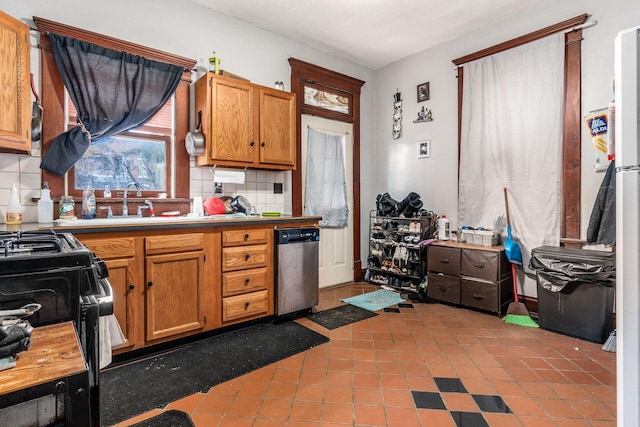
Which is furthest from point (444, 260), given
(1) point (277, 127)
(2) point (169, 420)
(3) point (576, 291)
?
(2) point (169, 420)

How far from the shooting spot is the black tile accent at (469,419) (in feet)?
5.50

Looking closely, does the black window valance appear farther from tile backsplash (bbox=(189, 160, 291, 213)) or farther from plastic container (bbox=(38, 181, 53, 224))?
tile backsplash (bbox=(189, 160, 291, 213))

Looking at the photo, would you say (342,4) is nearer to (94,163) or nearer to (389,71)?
(389,71)

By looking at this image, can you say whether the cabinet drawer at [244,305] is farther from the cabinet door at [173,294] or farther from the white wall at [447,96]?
the white wall at [447,96]

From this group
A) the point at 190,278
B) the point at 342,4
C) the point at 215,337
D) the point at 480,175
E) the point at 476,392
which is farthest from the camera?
the point at 480,175

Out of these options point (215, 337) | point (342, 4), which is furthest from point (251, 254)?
point (342, 4)

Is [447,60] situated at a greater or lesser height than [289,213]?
greater

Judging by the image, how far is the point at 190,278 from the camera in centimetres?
253

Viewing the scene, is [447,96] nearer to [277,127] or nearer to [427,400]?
[277,127]

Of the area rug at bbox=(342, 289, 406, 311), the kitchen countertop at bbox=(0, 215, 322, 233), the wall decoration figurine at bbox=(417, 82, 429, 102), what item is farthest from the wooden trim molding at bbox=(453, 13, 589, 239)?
the kitchen countertop at bbox=(0, 215, 322, 233)

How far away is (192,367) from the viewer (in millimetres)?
2236

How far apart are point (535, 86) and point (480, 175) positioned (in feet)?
3.21

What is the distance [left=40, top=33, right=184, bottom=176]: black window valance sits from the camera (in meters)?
2.49

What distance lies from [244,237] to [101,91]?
1586 mm
